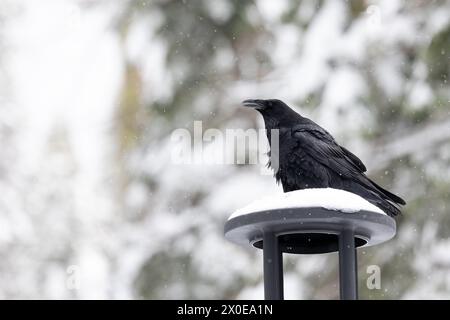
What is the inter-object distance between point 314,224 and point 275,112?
2329 millimetres

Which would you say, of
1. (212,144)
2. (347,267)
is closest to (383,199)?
(347,267)

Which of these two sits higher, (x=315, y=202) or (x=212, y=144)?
(x=212, y=144)

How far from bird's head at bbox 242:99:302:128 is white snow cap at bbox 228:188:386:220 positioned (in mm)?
2028

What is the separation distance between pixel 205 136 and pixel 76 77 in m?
4.99

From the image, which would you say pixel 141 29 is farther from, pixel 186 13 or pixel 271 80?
pixel 271 80

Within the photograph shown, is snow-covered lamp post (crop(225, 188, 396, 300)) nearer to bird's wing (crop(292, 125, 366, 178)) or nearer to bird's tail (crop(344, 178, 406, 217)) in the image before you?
bird's tail (crop(344, 178, 406, 217))

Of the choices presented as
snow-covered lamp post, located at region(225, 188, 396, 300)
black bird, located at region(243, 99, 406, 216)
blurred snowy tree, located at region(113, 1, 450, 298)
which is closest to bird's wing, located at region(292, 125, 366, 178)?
black bird, located at region(243, 99, 406, 216)

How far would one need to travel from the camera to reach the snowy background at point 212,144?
9.81 m

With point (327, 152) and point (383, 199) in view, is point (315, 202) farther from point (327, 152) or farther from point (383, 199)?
point (327, 152)

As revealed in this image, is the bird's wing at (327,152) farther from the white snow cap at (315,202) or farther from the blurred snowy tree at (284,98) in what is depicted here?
the blurred snowy tree at (284,98)

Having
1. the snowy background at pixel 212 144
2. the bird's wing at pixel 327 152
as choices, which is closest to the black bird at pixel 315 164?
the bird's wing at pixel 327 152

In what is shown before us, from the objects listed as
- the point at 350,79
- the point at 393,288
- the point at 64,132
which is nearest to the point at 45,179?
the point at 64,132

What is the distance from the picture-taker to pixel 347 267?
4.11 metres

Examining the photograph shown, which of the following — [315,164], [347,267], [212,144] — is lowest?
[347,267]
